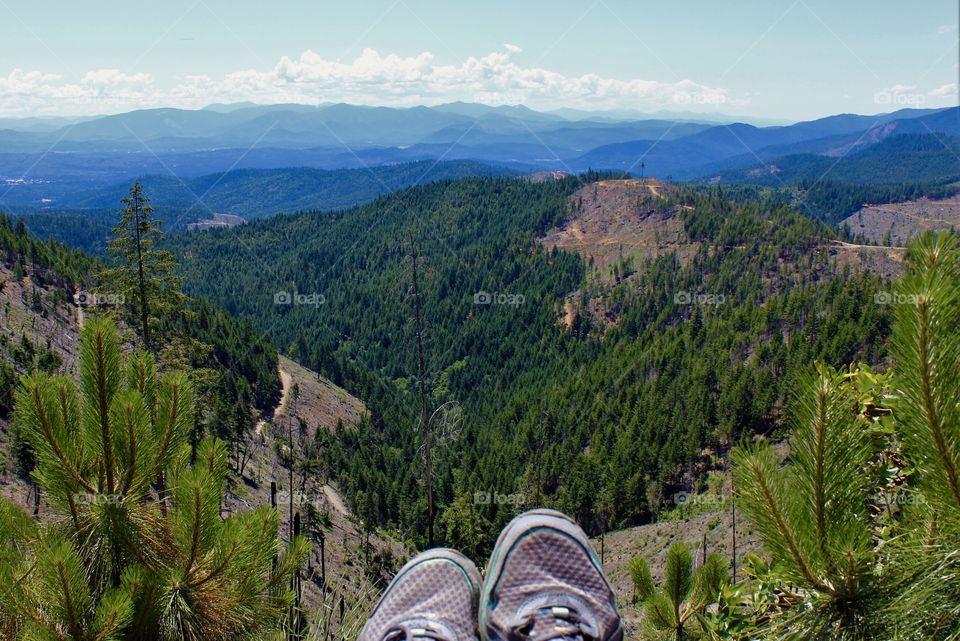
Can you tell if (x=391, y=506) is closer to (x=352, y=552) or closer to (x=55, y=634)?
(x=352, y=552)

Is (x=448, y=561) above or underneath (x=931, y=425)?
underneath

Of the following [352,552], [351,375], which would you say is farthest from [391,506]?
[351,375]

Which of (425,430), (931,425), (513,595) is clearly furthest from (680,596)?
(931,425)

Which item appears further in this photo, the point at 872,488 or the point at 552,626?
the point at 552,626

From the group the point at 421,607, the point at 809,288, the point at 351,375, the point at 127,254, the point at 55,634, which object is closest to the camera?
the point at 55,634

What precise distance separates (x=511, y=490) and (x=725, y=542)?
26.7 m

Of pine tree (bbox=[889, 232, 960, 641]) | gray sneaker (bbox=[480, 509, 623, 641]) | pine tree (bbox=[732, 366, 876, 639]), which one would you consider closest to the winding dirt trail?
gray sneaker (bbox=[480, 509, 623, 641])

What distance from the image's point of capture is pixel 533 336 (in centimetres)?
11381

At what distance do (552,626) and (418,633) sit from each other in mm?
688

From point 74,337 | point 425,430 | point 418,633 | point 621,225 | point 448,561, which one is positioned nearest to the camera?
point 418,633

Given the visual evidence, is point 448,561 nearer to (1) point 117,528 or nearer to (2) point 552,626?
(2) point 552,626

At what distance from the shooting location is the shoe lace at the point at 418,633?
3.02 m

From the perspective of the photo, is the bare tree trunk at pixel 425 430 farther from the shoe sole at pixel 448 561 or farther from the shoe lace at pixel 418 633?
the shoe lace at pixel 418 633

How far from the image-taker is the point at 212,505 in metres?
2.89
